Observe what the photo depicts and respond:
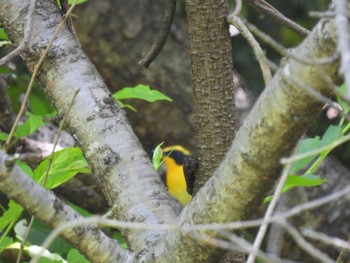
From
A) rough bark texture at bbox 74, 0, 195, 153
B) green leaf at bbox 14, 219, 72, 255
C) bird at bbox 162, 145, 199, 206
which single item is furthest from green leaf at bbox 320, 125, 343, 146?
rough bark texture at bbox 74, 0, 195, 153

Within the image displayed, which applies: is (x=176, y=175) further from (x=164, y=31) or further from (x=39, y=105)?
(x=164, y=31)

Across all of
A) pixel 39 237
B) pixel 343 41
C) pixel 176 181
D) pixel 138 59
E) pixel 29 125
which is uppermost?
pixel 343 41

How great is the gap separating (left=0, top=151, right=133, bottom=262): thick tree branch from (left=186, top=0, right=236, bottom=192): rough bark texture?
14.6 inches

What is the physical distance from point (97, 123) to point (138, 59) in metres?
1.65

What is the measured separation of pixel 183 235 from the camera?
3.52 ft

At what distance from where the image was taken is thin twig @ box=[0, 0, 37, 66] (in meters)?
1.23

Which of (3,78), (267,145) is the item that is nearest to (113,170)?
(267,145)

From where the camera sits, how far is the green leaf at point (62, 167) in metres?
1.31

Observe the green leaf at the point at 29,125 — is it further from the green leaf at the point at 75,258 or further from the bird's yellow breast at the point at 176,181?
the bird's yellow breast at the point at 176,181

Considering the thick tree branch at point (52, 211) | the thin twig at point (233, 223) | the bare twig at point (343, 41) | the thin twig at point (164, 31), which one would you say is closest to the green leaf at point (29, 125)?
the thin twig at point (164, 31)

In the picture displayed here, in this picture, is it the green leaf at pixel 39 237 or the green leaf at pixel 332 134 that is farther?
the green leaf at pixel 39 237

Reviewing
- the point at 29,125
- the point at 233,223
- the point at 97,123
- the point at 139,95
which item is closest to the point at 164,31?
the point at 139,95

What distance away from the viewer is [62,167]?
1.35m

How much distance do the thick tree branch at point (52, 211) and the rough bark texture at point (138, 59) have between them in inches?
71.4
